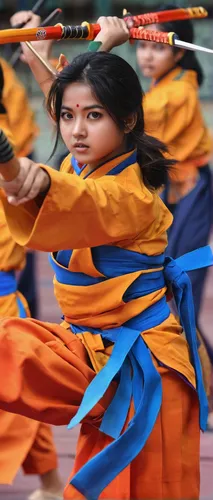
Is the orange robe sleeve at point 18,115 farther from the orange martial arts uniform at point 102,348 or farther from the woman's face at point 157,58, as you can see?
the orange martial arts uniform at point 102,348

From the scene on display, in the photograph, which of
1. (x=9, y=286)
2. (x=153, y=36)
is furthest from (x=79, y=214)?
(x=9, y=286)

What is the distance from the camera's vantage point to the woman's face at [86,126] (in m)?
2.72

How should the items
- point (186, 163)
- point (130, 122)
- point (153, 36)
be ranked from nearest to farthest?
point (130, 122)
point (153, 36)
point (186, 163)

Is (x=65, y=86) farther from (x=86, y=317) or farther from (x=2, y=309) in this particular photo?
(x=2, y=309)

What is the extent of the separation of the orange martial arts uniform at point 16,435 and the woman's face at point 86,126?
0.40 m

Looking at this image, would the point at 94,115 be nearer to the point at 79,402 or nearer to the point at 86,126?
the point at 86,126

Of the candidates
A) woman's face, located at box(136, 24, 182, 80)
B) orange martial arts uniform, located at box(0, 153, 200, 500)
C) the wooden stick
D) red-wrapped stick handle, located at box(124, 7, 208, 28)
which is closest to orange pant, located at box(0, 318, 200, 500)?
orange martial arts uniform, located at box(0, 153, 200, 500)

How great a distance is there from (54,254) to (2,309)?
105 cm

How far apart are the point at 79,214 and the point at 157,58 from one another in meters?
2.54

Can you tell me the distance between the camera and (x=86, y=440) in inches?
113

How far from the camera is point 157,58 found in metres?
4.86

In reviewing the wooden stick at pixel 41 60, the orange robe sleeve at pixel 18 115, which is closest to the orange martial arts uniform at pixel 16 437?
the wooden stick at pixel 41 60

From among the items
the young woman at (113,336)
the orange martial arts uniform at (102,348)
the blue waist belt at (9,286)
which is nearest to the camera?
the orange martial arts uniform at (102,348)

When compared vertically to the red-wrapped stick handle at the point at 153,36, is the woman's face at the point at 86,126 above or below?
above
